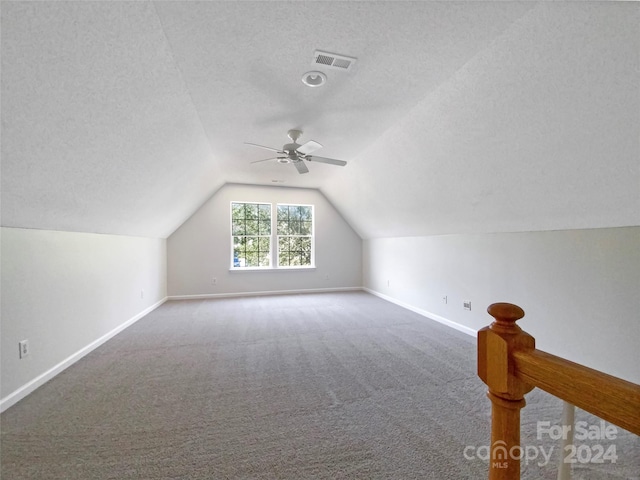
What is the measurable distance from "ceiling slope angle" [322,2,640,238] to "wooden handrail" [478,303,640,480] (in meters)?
1.73

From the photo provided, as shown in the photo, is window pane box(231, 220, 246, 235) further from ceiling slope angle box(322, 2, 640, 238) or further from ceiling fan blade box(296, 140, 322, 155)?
ceiling slope angle box(322, 2, 640, 238)

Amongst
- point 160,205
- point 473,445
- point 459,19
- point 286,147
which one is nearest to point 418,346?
point 473,445

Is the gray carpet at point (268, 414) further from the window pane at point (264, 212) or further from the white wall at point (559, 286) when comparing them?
the window pane at point (264, 212)

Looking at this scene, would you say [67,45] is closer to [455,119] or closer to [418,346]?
[455,119]

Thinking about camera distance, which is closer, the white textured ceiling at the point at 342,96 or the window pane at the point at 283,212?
the white textured ceiling at the point at 342,96

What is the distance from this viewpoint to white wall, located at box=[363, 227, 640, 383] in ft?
6.94

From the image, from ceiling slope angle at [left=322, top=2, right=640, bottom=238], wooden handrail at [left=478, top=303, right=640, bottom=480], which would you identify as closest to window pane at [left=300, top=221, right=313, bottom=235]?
ceiling slope angle at [left=322, top=2, right=640, bottom=238]

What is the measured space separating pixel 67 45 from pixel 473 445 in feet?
10.1

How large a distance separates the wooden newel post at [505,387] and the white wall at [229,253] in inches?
226

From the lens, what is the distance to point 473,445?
1588mm

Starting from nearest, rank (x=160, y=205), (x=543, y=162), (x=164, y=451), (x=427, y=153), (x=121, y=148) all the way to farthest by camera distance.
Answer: (x=164, y=451) → (x=543, y=162) → (x=121, y=148) → (x=427, y=153) → (x=160, y=205)

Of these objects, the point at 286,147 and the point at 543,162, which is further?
the point at 286,147

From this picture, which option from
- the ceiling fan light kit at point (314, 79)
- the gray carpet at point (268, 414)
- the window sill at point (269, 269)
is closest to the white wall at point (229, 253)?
the window sill at point (269, 269)

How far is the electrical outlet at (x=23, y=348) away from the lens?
207cm
